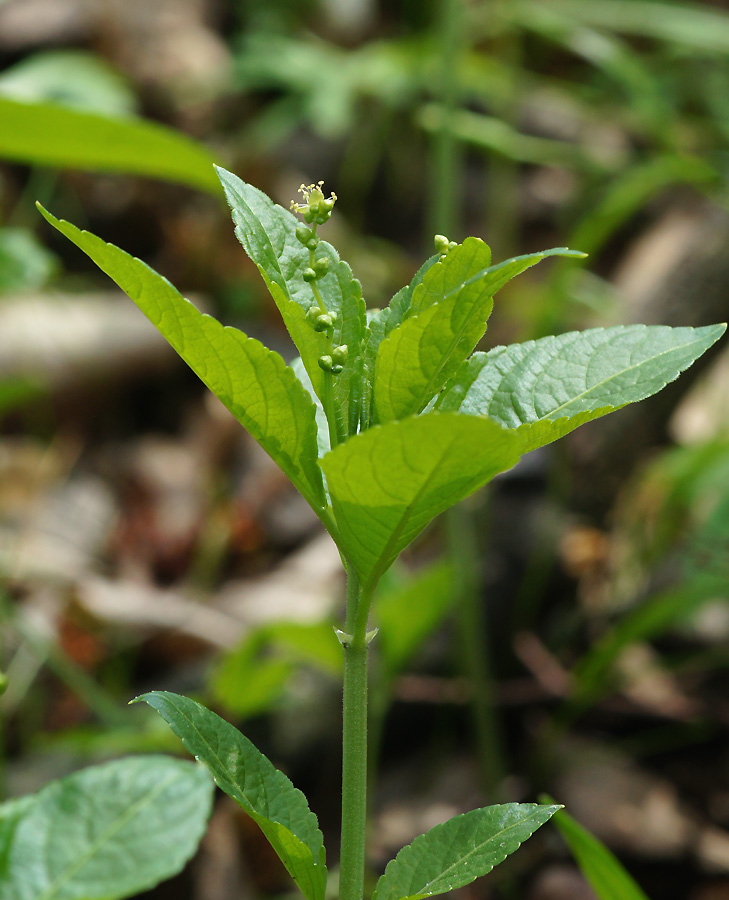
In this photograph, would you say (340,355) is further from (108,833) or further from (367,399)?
(108,833)

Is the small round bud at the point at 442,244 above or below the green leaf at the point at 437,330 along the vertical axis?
above

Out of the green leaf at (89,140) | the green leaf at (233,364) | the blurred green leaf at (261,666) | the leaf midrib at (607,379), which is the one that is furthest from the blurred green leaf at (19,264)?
the leaf midrib at (607,379)

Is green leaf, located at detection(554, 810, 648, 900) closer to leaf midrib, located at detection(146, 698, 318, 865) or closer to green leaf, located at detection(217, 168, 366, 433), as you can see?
leaf midrib, located at detection(146, 698, 318, 865)

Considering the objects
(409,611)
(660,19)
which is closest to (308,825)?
(409,611)

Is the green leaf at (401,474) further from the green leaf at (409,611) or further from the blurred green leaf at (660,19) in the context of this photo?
the blurred green leaf at (660,19)

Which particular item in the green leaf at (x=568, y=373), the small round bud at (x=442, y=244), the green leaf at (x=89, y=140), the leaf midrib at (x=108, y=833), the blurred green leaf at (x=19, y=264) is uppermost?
the small round bud at (x=442, y=244)

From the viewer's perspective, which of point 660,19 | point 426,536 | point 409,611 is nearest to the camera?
point 409,611
